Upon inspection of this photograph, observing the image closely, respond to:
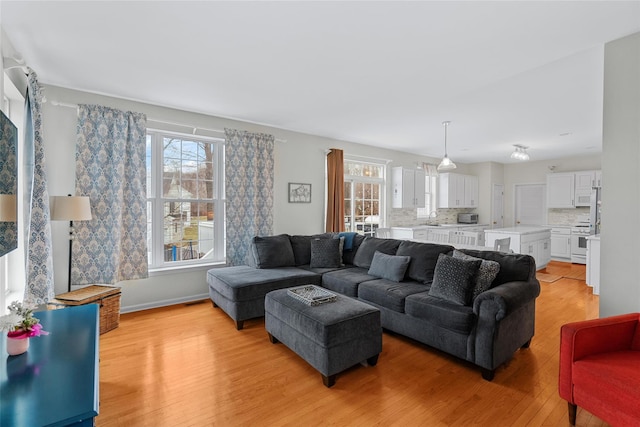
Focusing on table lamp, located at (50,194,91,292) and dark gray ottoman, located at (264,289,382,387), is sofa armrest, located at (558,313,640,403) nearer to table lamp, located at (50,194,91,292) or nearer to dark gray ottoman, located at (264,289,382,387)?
dark gray ottoman, located at (264,289,382,387)

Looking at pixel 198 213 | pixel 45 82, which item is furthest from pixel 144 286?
pixel 45 82

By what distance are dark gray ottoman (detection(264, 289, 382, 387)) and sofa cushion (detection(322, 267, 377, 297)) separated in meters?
0.73

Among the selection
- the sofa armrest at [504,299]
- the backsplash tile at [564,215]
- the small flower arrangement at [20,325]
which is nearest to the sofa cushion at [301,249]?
the sofa armrest at [504,299]

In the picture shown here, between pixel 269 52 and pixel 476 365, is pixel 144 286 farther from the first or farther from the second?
pixel 476 365

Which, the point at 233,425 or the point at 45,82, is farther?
the point at 45,82

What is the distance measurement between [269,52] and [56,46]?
174 centimetres

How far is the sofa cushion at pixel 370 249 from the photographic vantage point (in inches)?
153

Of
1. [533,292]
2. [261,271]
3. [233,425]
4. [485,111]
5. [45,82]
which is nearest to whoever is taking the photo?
[233,425]

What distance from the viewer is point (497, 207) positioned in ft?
27.9

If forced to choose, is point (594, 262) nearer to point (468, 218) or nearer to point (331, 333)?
point (468, 218)

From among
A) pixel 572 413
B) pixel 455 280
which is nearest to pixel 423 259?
pixel 455 280

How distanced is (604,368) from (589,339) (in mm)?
174

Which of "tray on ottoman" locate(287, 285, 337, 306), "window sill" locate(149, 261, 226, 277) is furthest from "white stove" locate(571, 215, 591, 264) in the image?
"window sill" locate(149, 261, 226, 277)

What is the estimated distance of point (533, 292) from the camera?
8.74ft
